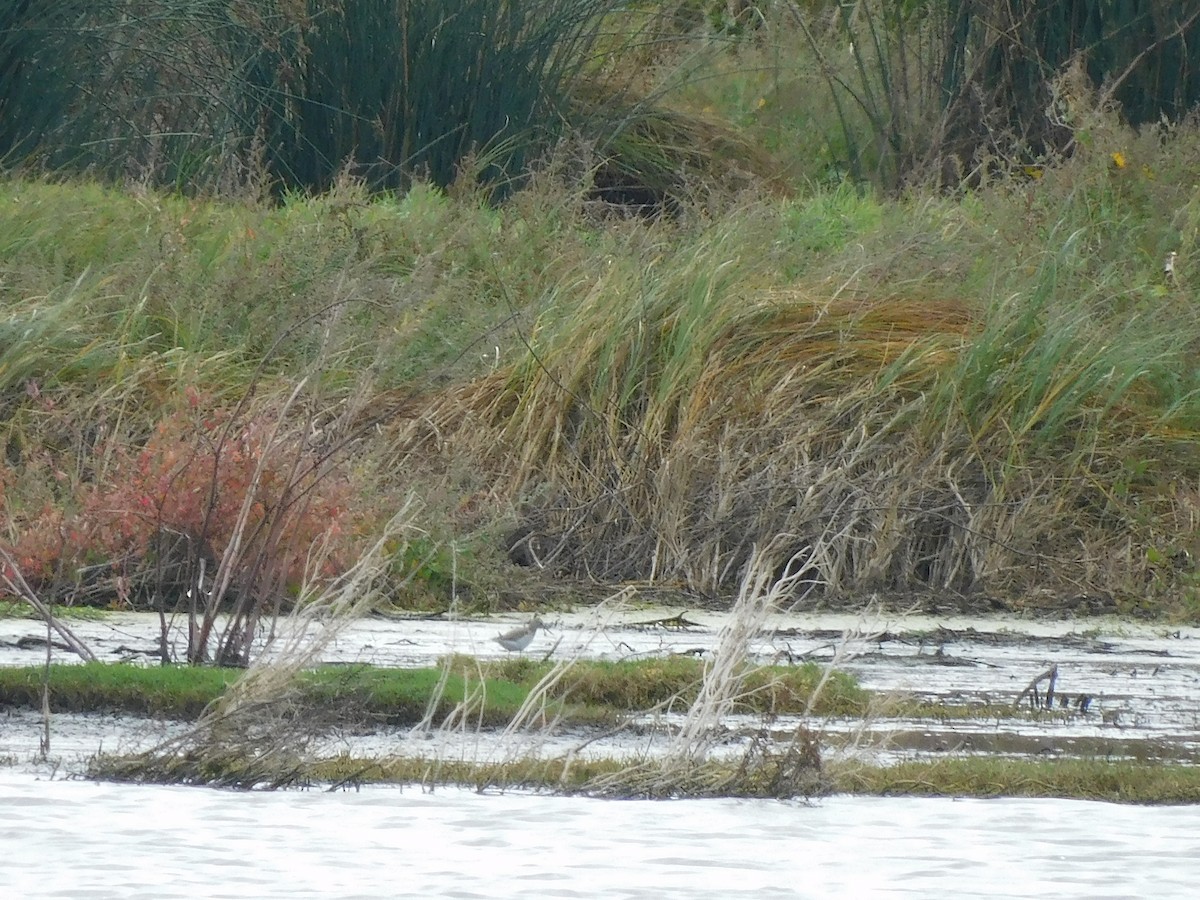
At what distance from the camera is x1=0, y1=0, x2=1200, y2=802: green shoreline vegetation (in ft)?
31.8

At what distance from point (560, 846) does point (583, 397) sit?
549 centimetres

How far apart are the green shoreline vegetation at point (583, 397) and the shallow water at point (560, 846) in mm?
1009

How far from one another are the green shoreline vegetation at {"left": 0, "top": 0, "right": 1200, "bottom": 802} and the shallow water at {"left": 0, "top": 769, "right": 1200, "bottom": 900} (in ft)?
3.31

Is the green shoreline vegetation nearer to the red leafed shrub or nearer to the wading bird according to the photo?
the red leafed shrub

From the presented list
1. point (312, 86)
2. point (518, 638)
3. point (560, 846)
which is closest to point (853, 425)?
point (518, 638)

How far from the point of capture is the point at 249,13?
1620 cm

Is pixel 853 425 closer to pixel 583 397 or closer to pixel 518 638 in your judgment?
pixel 583 397

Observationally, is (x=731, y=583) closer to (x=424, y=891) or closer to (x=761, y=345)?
(x=761, y=345)

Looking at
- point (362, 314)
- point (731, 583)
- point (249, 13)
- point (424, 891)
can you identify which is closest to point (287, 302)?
point (362, 314)

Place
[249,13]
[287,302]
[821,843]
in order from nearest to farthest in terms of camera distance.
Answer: [821,843] → [287,302] → [249,13]

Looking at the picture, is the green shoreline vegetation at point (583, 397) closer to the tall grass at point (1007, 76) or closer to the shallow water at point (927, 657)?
the shallow water at point (927, 657)

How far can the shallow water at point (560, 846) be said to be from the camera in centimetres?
579

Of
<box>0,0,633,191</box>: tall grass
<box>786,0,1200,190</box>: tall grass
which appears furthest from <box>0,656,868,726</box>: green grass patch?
<box>0,0,633,191</box>: tall grass

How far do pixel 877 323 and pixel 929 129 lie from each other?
6455 millimetres
